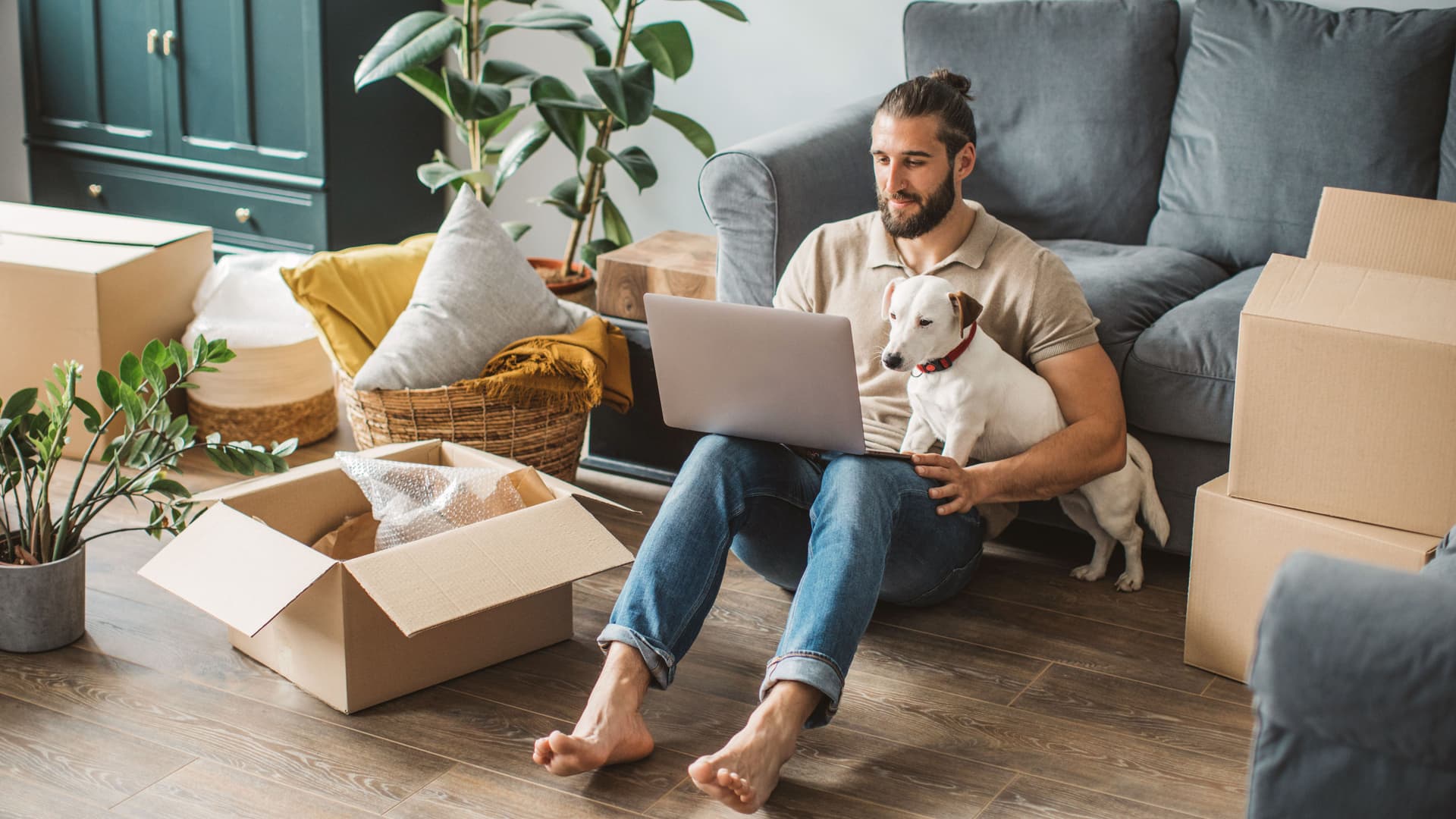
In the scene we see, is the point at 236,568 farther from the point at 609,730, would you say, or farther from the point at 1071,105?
the point at 1071,105

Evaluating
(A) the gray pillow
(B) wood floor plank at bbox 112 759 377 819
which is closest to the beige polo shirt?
(A) the gray pillow

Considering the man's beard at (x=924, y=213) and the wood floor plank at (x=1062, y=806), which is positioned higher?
the man's beard at (x=924, y=213)

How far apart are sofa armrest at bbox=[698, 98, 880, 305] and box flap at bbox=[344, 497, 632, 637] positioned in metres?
0.70

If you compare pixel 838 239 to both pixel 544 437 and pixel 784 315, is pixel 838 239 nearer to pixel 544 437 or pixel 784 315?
pixel 784 315

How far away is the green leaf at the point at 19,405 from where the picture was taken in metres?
1.88

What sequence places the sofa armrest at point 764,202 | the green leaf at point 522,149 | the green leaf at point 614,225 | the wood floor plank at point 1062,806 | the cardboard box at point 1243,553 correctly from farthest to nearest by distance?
the green leaf at point 614,225 → the green leaf at point 522,149 → the sofa armrest at point 764,202 → the cardboard box at point 1243,553 → the wood floor plank at point 1062,806

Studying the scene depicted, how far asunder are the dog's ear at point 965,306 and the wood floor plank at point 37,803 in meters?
1.26

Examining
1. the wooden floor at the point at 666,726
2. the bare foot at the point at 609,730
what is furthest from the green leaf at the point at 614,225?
the bare foot at the point at 609,730

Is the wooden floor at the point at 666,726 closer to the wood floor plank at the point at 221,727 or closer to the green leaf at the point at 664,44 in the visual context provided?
the wood floor plank at the point at 221,727

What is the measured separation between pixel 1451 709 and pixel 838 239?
4.32ft

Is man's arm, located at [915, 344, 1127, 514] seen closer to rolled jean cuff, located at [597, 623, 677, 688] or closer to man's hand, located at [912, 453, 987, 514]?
man's hand, located at [912, 453, 987, 514]

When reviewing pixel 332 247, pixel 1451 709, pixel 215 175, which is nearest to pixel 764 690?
pixel 1451 709

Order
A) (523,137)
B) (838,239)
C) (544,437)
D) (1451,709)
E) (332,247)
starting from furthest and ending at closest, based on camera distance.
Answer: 1. (332,247)
2. (523,137)
3. (544,437)
4. (838,239)
5. (1451,709)

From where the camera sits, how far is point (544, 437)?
249cm
